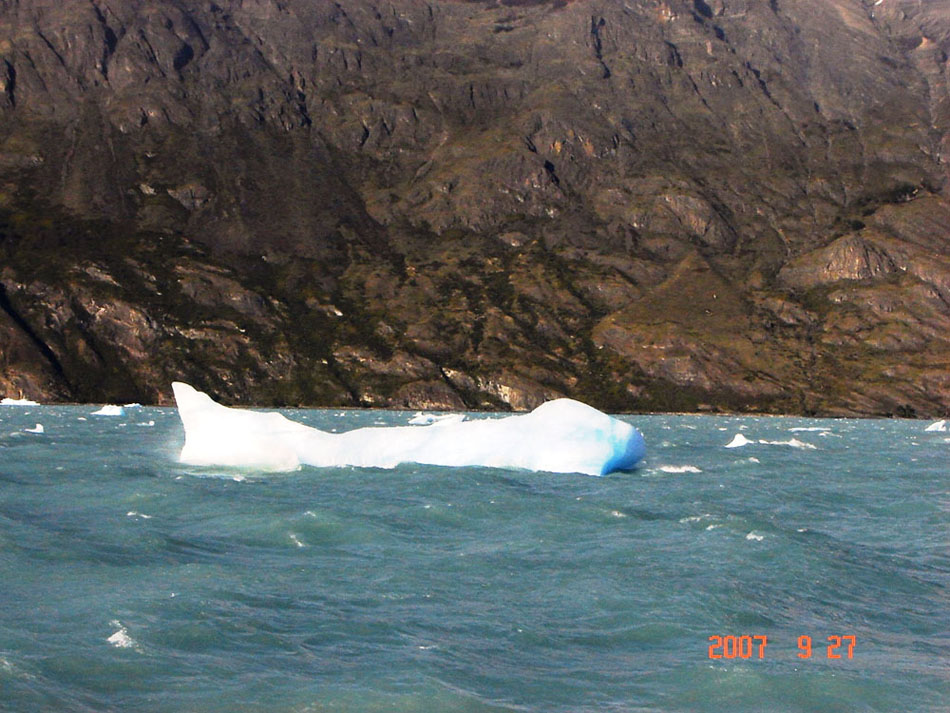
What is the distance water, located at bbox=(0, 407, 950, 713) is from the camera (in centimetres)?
1700

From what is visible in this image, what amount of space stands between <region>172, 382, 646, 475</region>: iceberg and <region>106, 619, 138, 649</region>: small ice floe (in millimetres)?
29516

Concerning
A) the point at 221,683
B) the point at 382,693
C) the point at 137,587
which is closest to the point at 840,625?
the point at 382,693

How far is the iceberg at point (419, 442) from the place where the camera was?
49469 mm

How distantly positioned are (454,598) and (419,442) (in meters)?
30.5

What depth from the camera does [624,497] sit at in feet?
137

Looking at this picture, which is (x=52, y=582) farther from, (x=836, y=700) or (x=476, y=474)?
(x=476, y=474)

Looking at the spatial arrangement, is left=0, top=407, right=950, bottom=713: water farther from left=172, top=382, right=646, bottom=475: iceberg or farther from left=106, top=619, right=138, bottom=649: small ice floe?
left=172, top=382, right=646, bottom=475: iceberg

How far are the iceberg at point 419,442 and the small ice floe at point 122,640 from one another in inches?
1162

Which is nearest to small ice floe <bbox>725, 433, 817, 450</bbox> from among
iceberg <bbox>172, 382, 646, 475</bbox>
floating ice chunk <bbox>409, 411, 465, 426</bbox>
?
floating ice chunk <bbox>409, 411, 465, 426</bbox>

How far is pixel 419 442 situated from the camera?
5362cm
